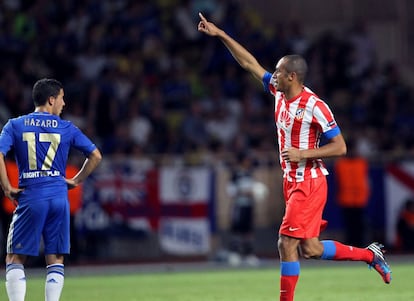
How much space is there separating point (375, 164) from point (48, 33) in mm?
7212

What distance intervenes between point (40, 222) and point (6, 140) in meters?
0.80

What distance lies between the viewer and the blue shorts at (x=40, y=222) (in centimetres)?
958

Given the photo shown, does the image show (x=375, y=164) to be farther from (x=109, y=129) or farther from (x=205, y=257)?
(x=109, y=129)

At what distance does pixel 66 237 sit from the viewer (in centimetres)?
977

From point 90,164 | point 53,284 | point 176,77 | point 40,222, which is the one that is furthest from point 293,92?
point 176,77

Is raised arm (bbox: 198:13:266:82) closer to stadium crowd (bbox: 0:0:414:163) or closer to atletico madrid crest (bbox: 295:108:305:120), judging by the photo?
atletico madrid crest (bbox: 295:108:305:120)

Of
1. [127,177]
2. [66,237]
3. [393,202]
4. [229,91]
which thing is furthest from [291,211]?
[229,91]

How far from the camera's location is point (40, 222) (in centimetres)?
960

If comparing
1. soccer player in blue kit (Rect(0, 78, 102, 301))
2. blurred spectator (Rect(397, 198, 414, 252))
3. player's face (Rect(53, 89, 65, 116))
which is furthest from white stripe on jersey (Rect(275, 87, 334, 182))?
blurred spectator (Rect(397, 198, 414, 252))

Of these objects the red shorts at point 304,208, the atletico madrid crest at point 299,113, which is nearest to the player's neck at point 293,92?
the atletico madrid crest at point 299,113

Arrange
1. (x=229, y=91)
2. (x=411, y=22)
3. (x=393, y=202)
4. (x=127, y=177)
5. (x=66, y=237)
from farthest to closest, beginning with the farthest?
(x=411, y=22)
(x=229, y=91)
(x=393, y=202)
(x=127, y=177)
(x=66, y=237)

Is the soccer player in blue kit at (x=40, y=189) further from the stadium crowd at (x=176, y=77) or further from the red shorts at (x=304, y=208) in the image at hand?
the stadium crowd at (x=176, y=77)

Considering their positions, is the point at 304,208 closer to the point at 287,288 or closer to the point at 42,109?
the point at 287,288

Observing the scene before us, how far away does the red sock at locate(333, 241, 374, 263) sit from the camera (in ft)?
34.0
